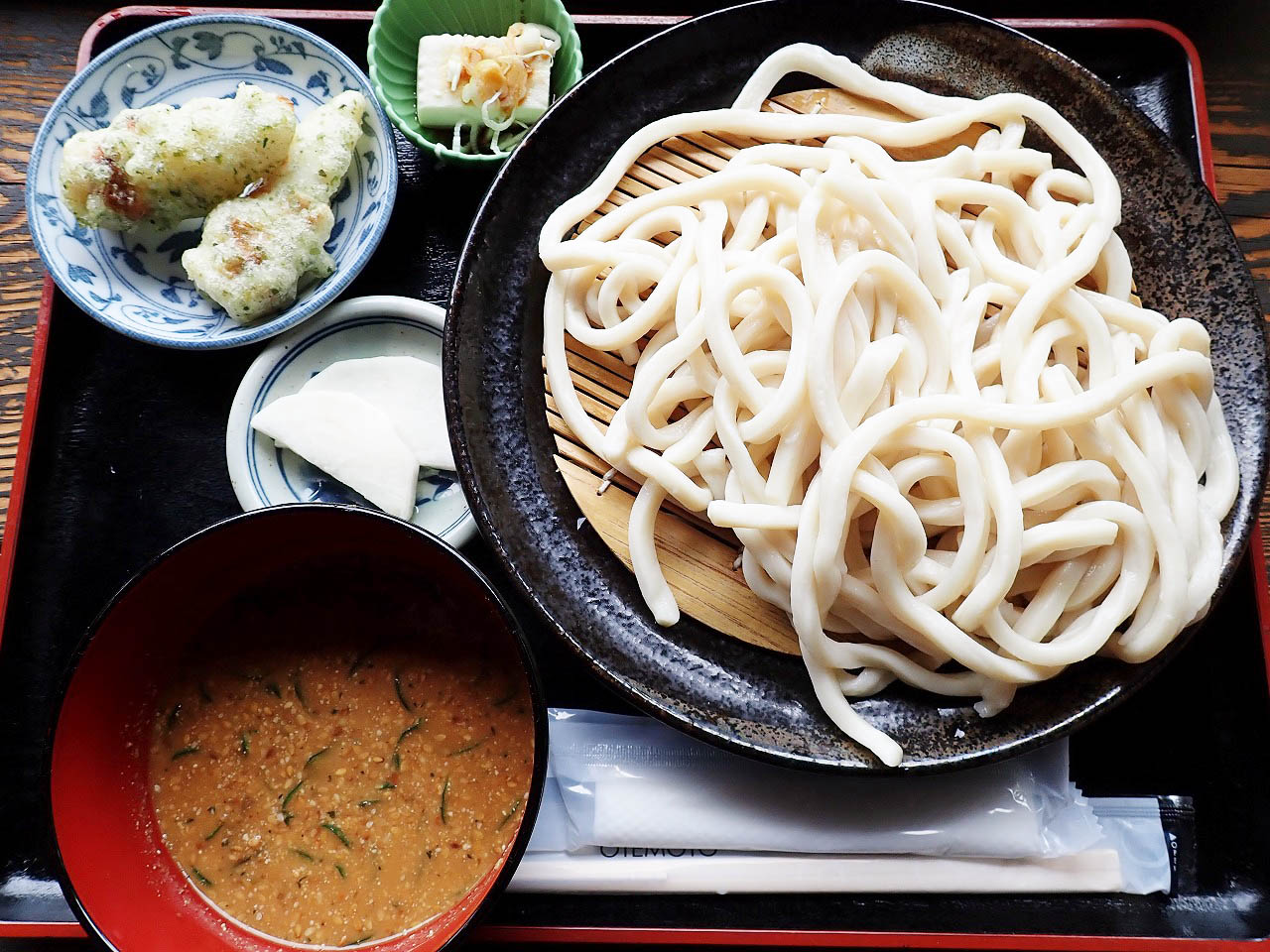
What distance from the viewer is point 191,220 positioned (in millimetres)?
2234

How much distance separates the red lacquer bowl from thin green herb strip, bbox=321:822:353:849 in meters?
0.19

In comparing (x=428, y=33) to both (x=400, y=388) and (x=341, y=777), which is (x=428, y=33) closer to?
(x=400, y=388)

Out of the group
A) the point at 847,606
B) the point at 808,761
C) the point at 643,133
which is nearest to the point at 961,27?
the point at 643,133

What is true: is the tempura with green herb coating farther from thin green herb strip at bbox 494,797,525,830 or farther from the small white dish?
thin green herb strip at bbox 494,797,525,830

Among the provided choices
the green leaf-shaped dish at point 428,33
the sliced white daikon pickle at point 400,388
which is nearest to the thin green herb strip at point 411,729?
the sliced white daikon pickle at point 400,388

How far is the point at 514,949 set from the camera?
6.40 ft

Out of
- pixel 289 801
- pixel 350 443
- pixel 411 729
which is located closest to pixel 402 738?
pixel 411 729

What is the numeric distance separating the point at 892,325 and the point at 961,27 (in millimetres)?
766

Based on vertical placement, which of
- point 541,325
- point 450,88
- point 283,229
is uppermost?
point 450,88

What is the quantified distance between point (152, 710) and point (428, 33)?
5.61 feet

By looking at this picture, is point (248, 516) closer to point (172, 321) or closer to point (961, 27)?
point (172, 321)

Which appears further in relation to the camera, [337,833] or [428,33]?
[428,33]

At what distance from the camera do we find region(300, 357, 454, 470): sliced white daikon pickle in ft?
6.91

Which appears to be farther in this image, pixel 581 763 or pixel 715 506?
pixel 581 763
